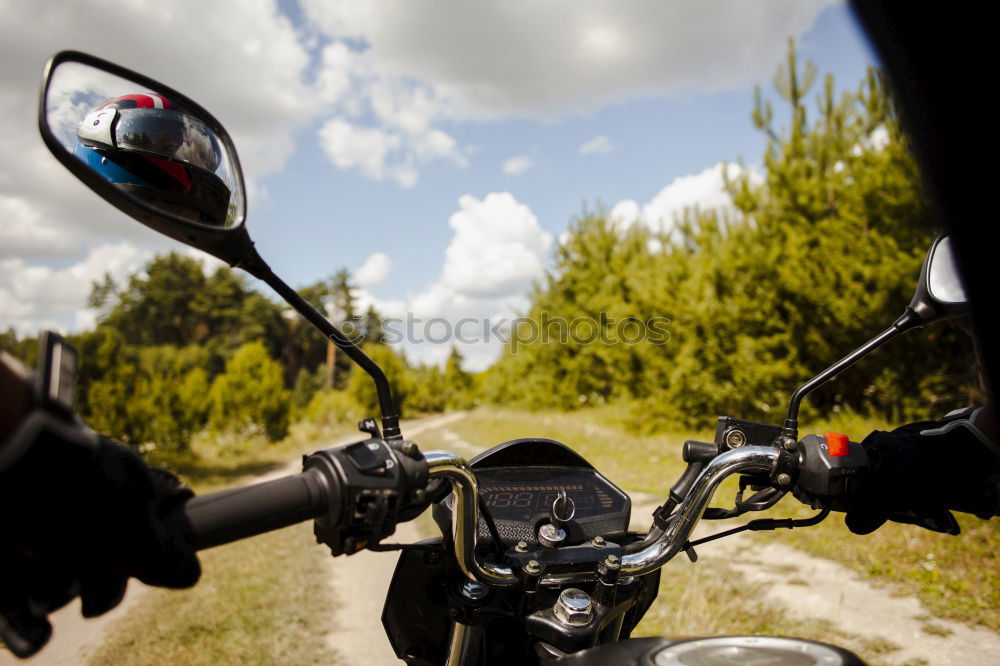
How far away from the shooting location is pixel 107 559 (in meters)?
0.69

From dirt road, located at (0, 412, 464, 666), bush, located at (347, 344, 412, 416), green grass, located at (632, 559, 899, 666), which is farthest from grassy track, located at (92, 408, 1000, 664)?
bush, located at (347, 344, 412, 416)

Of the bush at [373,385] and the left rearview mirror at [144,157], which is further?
the bush at [373,385]

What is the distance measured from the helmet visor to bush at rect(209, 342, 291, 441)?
15933mm

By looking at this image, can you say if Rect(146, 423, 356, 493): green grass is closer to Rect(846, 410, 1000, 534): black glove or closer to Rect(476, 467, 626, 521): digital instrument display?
Rect(476, 467, 626, 521): digital instrument display

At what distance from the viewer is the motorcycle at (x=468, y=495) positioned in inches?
33.7

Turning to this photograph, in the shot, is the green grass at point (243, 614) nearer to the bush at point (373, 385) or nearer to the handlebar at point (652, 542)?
the handlebar at point (652, 542)

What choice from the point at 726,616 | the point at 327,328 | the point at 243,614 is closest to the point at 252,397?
the point at 243,614

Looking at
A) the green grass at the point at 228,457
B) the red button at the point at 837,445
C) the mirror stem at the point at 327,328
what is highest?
the mirror stem at the point at 327,328

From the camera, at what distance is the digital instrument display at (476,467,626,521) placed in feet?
4.46

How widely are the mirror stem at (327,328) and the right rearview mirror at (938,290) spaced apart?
3.20ft

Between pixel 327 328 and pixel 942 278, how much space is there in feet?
3.71

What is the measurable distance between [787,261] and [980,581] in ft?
17.9

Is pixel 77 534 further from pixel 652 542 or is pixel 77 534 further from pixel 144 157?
pixel 652 542

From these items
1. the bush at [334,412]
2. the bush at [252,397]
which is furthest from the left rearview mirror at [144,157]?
the bush at [334,412]
